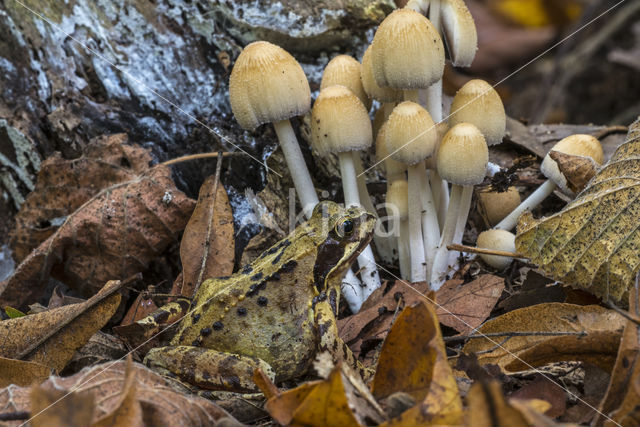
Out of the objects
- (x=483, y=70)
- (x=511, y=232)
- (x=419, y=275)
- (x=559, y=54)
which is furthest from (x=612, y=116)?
(x=419, y=275)

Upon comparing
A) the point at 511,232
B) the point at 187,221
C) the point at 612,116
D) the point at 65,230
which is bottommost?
the point at 612,116

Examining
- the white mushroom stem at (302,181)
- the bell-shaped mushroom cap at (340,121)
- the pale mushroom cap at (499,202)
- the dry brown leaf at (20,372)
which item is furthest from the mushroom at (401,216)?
the dry brown leaf at (20,372)

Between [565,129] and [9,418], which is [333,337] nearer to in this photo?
[9,418]

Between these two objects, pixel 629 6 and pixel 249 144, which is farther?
pixel 629 6

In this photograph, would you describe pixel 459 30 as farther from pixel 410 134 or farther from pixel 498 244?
pixel 498 244

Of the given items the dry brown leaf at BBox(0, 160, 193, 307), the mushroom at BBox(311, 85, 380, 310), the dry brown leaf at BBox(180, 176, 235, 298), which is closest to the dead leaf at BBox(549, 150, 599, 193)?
the mushroom at BBox(311, 85, 380, 310)

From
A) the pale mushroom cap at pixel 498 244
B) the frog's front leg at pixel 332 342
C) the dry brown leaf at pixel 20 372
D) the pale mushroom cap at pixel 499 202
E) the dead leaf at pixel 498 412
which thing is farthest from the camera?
the pale mushroom cap at pixel 499 202

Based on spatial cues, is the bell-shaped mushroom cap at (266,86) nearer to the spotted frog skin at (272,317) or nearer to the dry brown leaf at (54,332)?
the spotted frog skin at (272,317)
